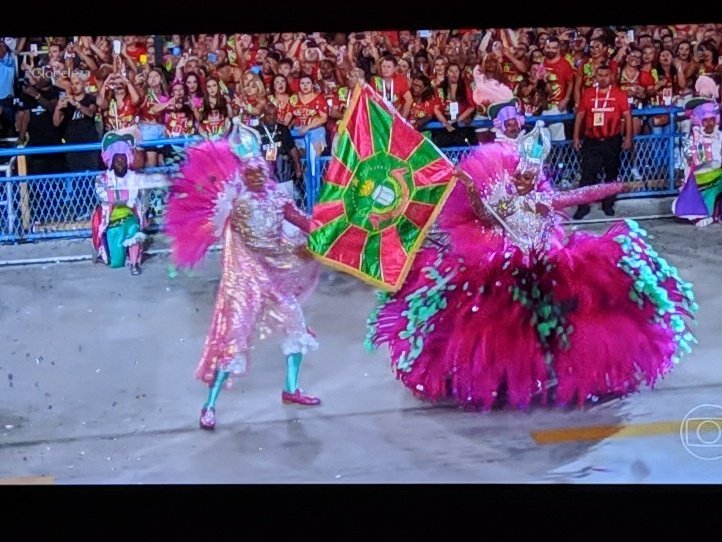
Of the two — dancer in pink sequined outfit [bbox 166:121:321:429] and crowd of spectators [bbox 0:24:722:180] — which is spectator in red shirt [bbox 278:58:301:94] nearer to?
crowd of spectators [bbox 0:24:722:180]

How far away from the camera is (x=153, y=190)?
3.18 m

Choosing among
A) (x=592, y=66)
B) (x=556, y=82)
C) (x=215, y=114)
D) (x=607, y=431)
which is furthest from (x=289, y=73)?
(x=607, y=431)

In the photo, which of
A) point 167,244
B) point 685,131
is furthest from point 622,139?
point 167,244

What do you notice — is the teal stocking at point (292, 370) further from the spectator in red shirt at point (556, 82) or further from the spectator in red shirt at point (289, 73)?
the spectator in red shirt at point (556, 82)

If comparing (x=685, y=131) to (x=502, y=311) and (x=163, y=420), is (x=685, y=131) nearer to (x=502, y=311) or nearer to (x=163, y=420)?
(x=502, y=311)

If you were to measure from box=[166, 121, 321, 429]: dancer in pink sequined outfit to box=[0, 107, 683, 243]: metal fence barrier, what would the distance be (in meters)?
0.07

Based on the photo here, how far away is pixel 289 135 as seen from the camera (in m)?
3.16

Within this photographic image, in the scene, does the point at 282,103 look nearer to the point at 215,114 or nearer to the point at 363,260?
the point at 215,114

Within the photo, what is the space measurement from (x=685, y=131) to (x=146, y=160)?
1.70 metres

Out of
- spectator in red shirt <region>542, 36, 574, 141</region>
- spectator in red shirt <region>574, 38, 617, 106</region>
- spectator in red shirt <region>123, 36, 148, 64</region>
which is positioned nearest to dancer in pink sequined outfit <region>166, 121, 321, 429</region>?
spectator in red shirt <region>123, 36, 148, 64</region>

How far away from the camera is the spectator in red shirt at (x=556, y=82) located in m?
3.13

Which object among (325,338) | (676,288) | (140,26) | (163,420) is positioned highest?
(140,26)

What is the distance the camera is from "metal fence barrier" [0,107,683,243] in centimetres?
316

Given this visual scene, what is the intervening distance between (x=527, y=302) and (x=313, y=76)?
975 mm
